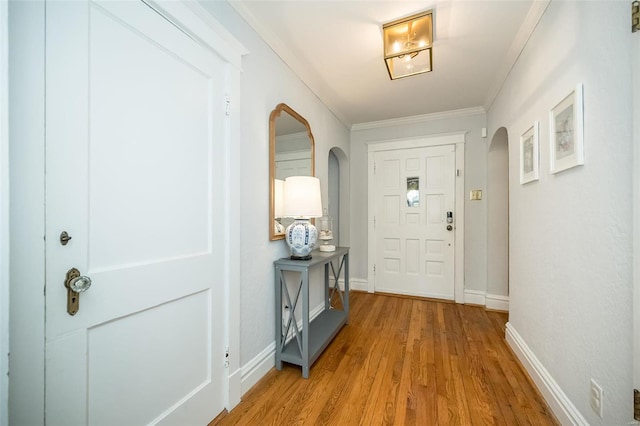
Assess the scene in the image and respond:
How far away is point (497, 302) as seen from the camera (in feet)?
9.77

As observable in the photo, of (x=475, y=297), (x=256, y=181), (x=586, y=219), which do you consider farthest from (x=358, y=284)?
(x=586, y=219)

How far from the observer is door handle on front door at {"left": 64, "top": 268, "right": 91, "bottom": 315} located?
2.80ft

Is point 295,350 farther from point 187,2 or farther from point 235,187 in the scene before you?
point 187,2

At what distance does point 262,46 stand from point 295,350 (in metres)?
2.23

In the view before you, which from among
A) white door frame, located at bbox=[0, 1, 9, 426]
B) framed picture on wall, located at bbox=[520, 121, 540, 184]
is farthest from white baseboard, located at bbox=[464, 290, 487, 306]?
white door frame, located at bbox=[0, 1, 9, 426]

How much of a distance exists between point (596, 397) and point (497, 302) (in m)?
2.08

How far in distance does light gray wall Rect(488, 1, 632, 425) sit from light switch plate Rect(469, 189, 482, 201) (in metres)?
1.39

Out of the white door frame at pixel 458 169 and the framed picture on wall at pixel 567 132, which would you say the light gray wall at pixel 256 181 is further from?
the white door frame at pixel 458 169

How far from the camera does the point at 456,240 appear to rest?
325 centimetres

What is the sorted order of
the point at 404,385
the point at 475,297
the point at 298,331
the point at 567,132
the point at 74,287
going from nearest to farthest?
the point at 74,287 → the point at 567,132 → the point at 404,385 → the point at 298,331 → the point at 475,297

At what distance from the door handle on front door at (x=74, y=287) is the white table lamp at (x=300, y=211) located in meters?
1.21

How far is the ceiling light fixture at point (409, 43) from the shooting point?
1.70 metres

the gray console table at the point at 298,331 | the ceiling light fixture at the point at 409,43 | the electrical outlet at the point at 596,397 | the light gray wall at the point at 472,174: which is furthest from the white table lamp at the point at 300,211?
the light gray wall at the point at 472,174

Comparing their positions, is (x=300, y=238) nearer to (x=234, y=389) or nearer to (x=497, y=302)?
(x=234, y=389)
